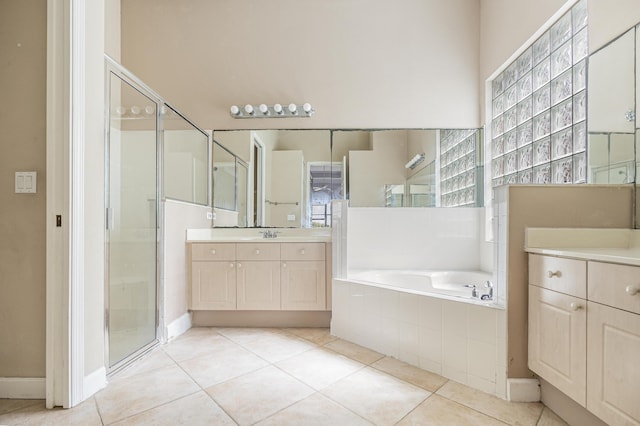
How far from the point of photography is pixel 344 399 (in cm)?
153

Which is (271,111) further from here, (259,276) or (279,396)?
(279,396)

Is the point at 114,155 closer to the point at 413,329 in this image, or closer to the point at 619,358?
the point at 413,329

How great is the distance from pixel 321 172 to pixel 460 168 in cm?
136

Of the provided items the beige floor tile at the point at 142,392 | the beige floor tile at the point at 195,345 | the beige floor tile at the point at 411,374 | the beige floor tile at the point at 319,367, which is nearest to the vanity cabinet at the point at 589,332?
the beige floor tile at the point at 411,374

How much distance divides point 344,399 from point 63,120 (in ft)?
6.44

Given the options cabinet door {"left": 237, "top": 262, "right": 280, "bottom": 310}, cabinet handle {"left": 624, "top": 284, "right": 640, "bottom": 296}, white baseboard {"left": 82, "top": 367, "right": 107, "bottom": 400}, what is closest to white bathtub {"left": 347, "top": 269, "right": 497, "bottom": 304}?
cabinet door {"left": 237, "top": 262, "right": 280, "bottom": 310}

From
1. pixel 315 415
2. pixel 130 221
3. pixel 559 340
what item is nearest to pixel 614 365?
pixel 559 340

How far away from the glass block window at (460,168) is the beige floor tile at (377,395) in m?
1.81

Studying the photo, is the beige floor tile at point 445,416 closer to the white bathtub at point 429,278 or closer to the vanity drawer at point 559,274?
the vanity drawer at point 559,274

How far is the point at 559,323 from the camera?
52.1 inches

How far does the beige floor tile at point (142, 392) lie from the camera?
1451mm

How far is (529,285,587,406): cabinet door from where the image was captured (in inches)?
47.8

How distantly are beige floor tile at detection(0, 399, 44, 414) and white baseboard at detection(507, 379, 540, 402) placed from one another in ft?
7.74

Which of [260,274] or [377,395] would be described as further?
[260,274]
